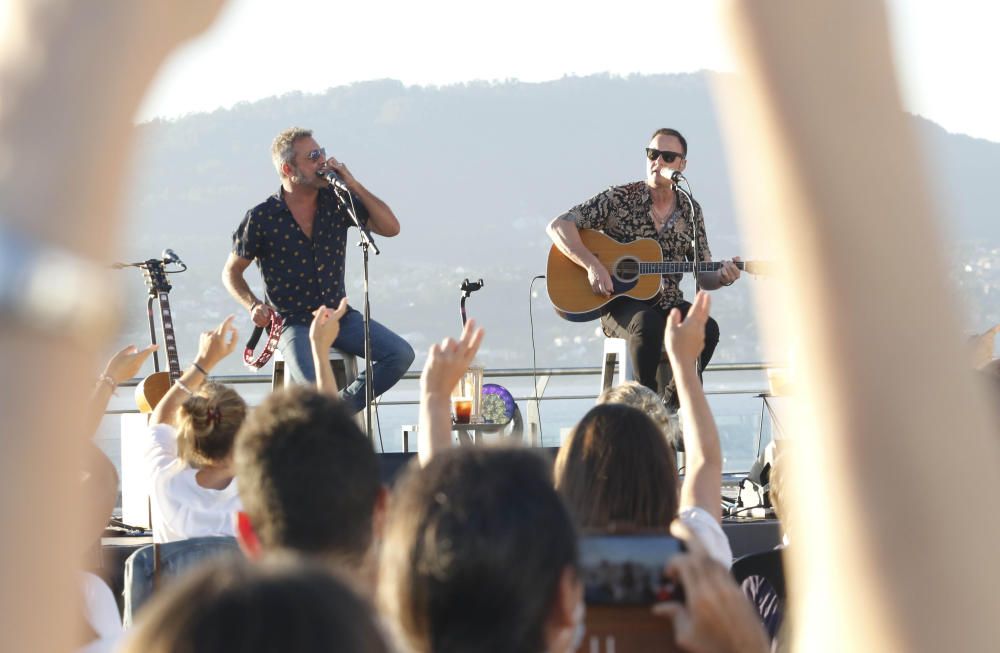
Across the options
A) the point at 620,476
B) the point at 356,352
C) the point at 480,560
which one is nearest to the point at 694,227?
the point at 356,352

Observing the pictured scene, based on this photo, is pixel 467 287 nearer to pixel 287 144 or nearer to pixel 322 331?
pixel 287 144

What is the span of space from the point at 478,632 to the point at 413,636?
0.07 meters

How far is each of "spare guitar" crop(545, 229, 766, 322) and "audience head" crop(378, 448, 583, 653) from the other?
18.0ft

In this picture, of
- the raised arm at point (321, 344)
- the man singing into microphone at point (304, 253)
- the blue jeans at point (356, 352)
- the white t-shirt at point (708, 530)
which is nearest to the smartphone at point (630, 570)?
the white t-shirt at point (708, 530)

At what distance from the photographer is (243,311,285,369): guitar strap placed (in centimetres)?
625

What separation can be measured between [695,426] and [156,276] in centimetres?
497

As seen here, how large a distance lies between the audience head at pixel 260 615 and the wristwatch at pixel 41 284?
1.20ft

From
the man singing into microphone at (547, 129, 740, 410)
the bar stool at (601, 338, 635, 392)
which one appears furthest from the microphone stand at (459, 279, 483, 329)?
the bar stool at (601, 338, 635, 392)

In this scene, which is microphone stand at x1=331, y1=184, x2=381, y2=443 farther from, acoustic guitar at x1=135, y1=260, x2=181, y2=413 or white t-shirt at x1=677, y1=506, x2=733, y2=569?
white t-shirt at x1=677, y1=506, x2=733, y2=569

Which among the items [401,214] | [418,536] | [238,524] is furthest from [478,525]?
[401,214]

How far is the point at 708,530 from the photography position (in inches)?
90.0

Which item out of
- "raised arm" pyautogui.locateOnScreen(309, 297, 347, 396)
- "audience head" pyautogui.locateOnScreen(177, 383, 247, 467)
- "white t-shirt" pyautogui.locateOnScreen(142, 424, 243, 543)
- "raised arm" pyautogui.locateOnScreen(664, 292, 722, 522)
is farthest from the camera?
"raised arm" pyautogui.locateOnScreen(309, 297, 347, 396)

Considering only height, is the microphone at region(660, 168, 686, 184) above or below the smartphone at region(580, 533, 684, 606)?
above

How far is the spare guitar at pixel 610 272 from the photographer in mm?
6637
